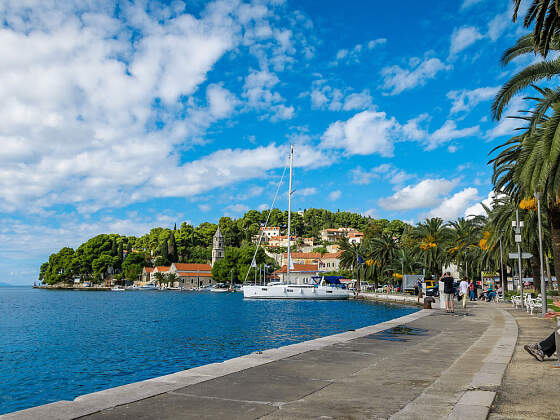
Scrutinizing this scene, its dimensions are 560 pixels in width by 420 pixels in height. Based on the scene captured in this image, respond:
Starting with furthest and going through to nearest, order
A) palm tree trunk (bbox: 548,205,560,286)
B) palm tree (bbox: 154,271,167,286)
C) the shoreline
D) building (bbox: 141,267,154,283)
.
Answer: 1. building (bbox: 141,267,154,283)
2. palm tree (bbox: 154,271,167,286)
3. palm tree trunk (bbox: 548,205,560,286)
4. the shoreline

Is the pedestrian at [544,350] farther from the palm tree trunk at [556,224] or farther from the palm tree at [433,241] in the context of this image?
the palm tree at [433,241]

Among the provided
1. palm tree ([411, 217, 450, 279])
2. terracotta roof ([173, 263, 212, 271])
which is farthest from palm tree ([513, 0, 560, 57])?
terracotta roof ([173, 263, 212, 271])

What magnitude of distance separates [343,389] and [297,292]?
59.9m

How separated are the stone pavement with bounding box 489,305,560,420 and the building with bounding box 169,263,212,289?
141608mm

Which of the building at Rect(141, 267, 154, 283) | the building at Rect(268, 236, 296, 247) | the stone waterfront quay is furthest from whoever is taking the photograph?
the building at Rect(268, 236, 296, 247)

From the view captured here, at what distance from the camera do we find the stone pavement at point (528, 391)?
15.2 ft

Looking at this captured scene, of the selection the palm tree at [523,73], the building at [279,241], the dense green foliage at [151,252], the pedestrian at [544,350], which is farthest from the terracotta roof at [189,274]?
the pedestrian at [544,350]

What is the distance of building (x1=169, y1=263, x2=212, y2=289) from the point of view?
5679 inches

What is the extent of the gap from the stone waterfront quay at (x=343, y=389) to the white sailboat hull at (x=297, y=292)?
55.7 meters

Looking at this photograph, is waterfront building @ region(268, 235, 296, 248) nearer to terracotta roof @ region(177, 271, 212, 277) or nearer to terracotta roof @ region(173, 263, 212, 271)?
terracotta roof @ region(173, 263, 212, 271)

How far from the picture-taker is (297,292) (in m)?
65.1

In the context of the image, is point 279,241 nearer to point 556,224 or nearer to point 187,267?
point 187,267

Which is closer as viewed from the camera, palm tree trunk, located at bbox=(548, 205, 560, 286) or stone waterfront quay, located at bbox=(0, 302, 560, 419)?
stone waterfront quay, located at bbox=(0, 302, 560, 419)

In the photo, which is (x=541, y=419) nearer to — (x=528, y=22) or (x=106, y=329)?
(x=528, y=22)
